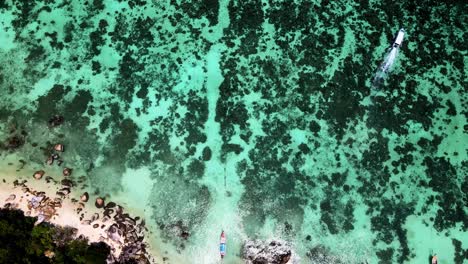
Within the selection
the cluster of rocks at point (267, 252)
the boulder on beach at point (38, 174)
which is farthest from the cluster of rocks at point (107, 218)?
the cluster of rocks at point (267, 252)

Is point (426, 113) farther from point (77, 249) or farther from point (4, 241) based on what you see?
point (4, 241)

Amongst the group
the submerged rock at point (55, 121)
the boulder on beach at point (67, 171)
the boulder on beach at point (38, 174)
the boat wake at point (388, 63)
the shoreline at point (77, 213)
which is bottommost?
the shoreline at point (77, 213)

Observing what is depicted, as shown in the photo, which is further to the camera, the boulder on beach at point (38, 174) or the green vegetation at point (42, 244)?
the boulder on beach at point (38, 174)

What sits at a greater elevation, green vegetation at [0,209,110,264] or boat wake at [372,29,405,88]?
boat wake at [372,29,405,88]

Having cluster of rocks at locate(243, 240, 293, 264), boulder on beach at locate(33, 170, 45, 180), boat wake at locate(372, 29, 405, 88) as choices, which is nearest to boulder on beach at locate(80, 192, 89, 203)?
boulder on beach at locate(33, 170, 45, 180)

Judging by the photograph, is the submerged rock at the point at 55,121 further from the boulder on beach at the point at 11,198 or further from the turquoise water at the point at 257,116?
the boulder on beach at the point at 11,198

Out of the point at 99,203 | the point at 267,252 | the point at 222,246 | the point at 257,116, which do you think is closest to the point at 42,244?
the point at 99,203

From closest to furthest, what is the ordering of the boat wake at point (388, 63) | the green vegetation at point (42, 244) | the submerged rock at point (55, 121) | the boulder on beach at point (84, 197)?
the green vegetation at point (42, 244)
the boulder on beach at point (84, 197)
the submerged rock at point (55, 121)
the boat wake at point (388, 63)

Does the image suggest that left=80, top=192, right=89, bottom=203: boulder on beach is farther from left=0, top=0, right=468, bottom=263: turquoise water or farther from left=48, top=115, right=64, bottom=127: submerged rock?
left=48, top=115, right=64, bottom=127: submerged rock
